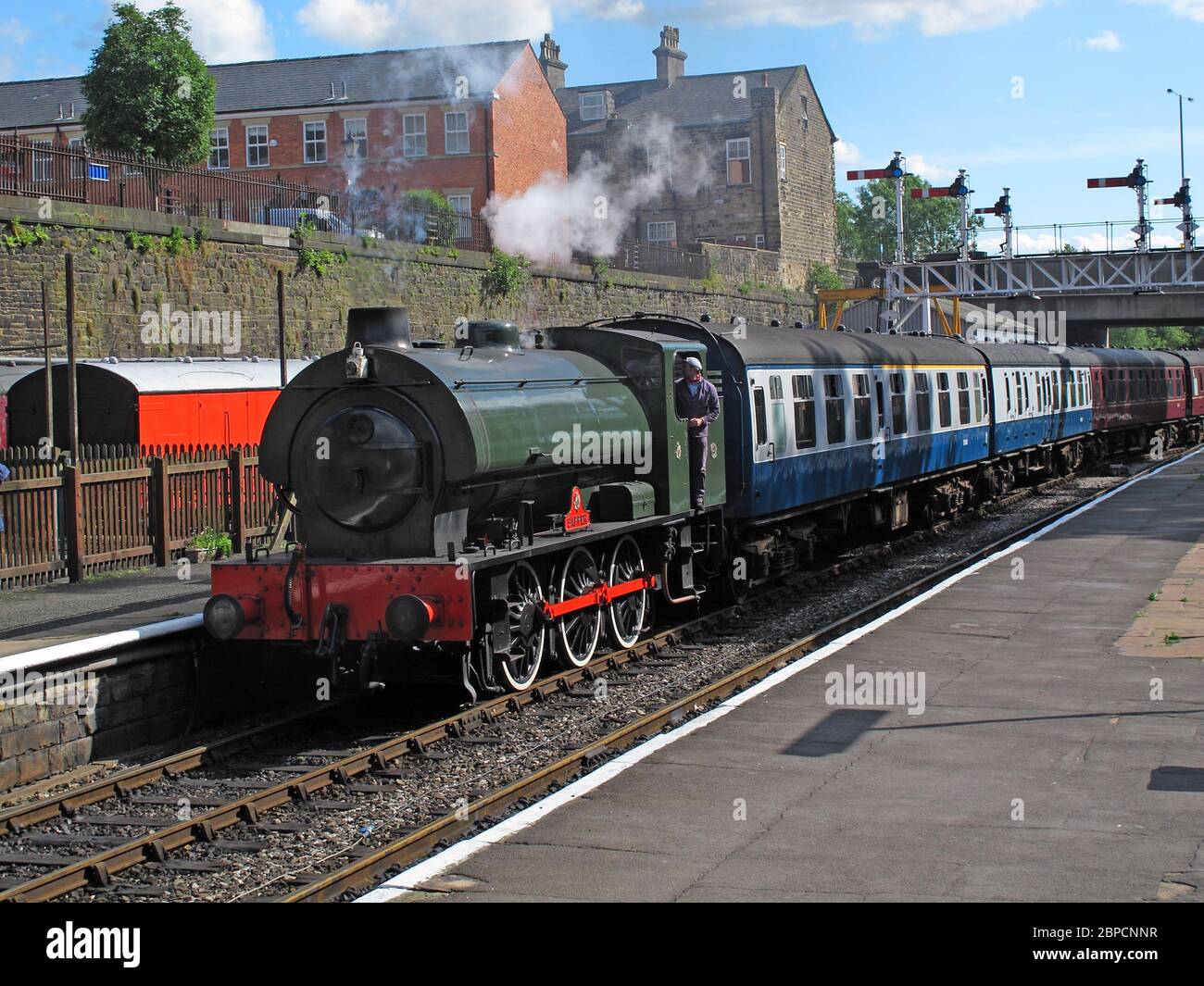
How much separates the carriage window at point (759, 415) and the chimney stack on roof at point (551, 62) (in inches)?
1884

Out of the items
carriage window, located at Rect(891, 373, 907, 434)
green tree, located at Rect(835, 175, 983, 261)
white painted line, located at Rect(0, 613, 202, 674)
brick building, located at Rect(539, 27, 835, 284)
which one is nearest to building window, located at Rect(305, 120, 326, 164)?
brick building, located at Rect(539, 27, 835, 284)

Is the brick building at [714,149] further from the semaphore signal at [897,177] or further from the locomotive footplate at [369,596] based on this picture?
the locomotive footplate at [369,596]

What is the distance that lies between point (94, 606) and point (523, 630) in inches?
199

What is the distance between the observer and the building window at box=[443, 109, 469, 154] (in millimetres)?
44281

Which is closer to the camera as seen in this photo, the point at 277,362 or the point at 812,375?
the point at 812,375

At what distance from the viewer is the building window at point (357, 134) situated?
44.6m

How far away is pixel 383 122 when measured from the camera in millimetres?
44750

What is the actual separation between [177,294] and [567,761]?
62.5ft

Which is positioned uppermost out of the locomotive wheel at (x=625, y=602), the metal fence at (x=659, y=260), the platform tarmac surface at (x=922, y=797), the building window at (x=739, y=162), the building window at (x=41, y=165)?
the building window at (x=739, y=162)

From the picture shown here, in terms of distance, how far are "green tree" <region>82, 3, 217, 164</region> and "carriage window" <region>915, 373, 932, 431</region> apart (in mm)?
19182

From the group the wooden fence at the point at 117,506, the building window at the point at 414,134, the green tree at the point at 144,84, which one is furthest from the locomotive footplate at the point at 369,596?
the building window at the point at 414,134
